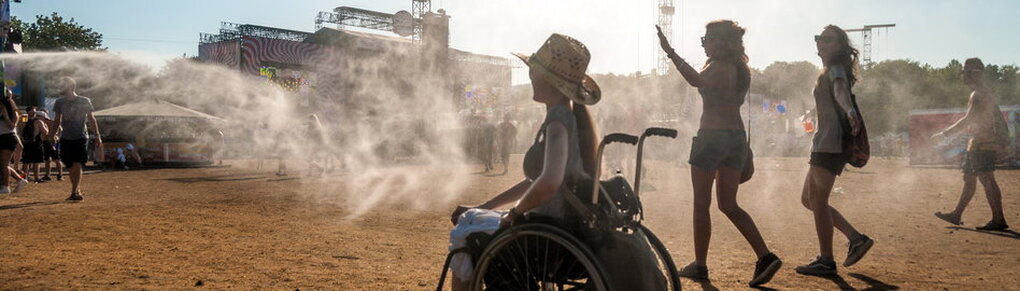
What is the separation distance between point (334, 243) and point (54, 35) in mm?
57885

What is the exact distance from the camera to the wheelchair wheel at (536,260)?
2.85 meters

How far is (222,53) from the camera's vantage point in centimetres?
5762

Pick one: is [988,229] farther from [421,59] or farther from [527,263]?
[421,59]

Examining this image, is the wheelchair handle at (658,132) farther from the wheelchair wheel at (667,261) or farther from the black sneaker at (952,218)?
the black sneaker at (952,218)

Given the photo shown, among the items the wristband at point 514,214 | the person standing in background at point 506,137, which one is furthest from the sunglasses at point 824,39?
the person standing in background at point 506,137

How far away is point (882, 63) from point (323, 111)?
5707 cm

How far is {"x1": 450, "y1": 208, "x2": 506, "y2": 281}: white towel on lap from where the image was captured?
3.17m

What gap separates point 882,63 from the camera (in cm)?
7788

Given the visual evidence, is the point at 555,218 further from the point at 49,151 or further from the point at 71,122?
the point at 49,151

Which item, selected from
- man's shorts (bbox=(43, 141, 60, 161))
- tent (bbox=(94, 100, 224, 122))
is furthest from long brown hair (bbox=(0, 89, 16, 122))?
tent (bbox=(94, 100, 224, 122))

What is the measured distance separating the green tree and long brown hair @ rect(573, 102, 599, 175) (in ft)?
198

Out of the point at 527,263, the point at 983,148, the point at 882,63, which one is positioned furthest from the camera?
the point at 882,63

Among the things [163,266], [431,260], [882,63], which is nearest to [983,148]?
[431,260]

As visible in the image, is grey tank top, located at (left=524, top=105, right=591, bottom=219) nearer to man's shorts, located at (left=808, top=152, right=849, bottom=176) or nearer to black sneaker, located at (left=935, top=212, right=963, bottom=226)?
man's shorts, located at (left=808, top=152, right=849, bottom=176)
